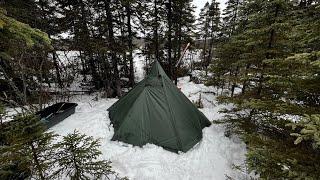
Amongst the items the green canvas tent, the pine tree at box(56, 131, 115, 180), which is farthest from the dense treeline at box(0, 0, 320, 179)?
the green canvas tent

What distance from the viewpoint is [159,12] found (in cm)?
1614

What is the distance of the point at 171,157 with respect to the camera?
695cm

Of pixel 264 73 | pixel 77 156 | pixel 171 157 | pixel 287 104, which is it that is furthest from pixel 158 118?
pixel 287 104

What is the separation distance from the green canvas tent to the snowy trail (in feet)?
0.90

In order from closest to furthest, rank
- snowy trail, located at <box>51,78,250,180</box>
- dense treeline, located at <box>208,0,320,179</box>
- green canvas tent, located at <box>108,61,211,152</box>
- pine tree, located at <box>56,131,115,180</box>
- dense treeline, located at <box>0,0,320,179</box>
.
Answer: dense treeline, located at <box>208,0,320,179</box>
dense treeline, located at <box>0,0,320,179</box>
pine tree, located at <box>56,131,115,180</box>
snowy trail, located at <box>51,78,250,180</box>
green canvas tent, located at <box>108,61,211,152</box>

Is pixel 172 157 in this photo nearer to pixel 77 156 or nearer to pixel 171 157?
pixel 171 157

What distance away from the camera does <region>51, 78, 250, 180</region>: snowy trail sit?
6.28 m

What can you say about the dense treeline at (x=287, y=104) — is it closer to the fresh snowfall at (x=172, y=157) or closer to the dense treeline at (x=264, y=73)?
the dense treeline at (x=264, y=73)

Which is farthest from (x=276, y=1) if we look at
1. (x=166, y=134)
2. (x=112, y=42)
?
(x=112, y=42)

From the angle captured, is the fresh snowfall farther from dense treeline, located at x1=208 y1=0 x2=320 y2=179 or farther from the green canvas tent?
dense treeline, located at x1=208 y1=0 x2=320 y2=179

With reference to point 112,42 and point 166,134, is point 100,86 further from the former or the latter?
point 166,134

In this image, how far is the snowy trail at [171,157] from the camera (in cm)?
628

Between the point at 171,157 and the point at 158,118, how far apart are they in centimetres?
146

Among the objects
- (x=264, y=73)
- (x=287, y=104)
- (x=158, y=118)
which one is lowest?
(x=158, y=118)
